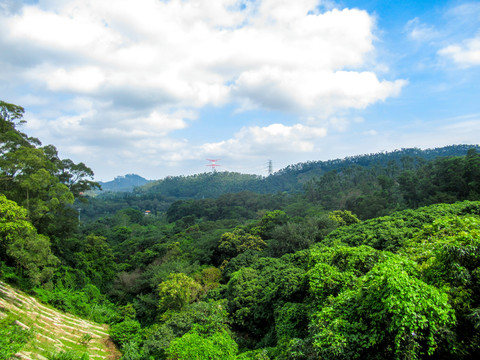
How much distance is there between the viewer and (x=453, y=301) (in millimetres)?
5855

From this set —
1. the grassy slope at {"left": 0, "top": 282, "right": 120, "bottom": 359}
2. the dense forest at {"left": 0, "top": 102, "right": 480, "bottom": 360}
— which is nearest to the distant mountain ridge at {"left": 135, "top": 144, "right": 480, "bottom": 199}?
the dense forest at {"left": 0, "top": 102, "right": 480, "bottom": 360}

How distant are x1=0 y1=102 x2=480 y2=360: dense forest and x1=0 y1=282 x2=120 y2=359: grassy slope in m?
0.86

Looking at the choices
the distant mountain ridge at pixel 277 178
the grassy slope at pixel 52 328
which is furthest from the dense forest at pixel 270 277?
the distant mountain ridge at pixel 277 178

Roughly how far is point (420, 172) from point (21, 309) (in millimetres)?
51763

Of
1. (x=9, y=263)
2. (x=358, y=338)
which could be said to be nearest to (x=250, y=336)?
(x=358, y=338)

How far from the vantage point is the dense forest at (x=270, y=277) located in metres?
5.88

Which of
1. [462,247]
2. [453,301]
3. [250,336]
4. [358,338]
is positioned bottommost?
[250,336]

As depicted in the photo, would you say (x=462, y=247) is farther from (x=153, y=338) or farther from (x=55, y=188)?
(x=55, y=188)

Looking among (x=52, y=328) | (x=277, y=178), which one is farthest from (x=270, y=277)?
(x=277, y=178)

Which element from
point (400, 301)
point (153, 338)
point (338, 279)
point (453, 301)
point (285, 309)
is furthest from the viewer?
point (153, 338)

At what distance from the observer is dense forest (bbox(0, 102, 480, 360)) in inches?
231

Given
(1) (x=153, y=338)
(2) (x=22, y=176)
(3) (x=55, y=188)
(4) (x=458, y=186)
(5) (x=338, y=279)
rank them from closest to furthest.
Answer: (5) (x=338, y=279) → (1) (x=153, y=338) → (2) (x=22, y=176) → (3) (x=55, y=188) → (4) (x=458, y=186)

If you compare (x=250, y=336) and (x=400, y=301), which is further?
(x=250, y=336)

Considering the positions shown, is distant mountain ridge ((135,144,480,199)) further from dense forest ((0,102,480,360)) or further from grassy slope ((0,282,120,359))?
grassy slope ((0,282,120,359))
